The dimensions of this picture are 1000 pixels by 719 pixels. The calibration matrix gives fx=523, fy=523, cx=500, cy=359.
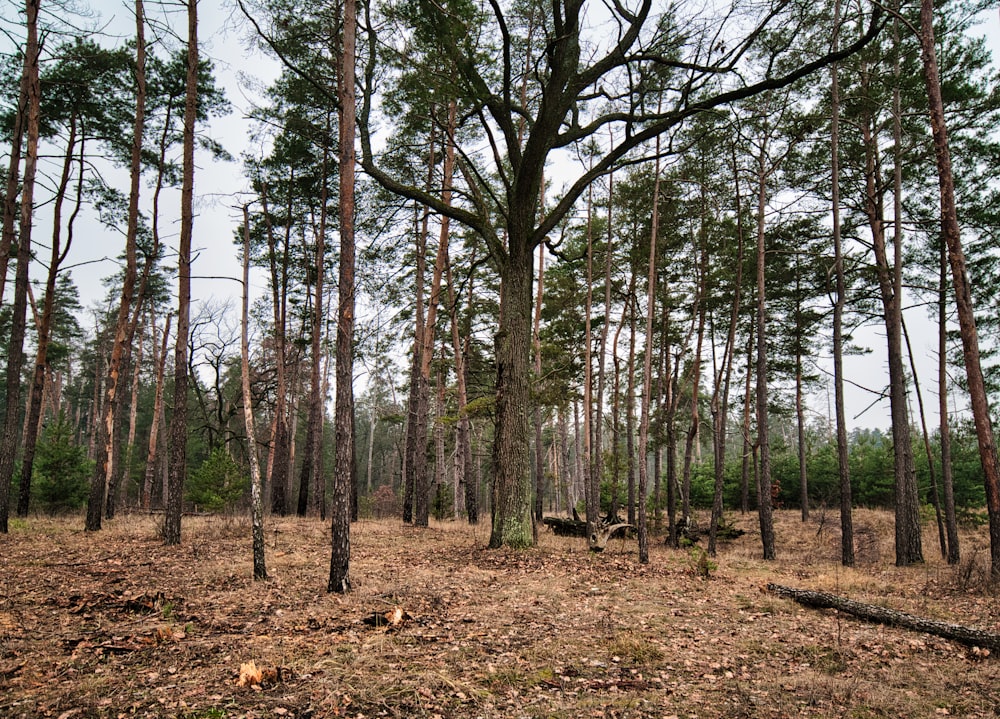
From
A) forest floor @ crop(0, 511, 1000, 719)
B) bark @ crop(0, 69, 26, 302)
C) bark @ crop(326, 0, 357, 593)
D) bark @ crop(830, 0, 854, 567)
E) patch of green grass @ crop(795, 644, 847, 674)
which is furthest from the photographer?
bark @ crop(830, 0, 854, 567)

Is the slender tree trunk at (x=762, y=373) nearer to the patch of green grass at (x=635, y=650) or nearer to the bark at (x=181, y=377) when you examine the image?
the patch of green grass at (x=635, y=650)

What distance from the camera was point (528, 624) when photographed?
19.7 ft

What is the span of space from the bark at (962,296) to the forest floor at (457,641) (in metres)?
1.88

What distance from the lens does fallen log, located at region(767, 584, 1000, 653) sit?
214 inches

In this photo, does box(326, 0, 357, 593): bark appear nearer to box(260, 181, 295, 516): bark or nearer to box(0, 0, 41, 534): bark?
box(0, 0, 41, 534): bark

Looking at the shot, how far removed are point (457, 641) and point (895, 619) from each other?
533cm

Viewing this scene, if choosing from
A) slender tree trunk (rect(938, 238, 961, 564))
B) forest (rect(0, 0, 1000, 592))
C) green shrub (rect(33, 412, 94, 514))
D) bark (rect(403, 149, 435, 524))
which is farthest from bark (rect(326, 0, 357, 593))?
green shrub (rect(33, 412, 94, 514))

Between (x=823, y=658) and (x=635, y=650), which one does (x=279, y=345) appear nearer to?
(x=635, y=650)

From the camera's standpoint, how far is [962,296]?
796 cm

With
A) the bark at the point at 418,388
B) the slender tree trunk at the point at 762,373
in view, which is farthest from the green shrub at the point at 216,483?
the slender tree trunk at the point at 762,373

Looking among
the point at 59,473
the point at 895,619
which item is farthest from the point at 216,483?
the point at 895,619

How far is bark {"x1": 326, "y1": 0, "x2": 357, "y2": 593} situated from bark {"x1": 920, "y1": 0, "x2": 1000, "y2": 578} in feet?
28.4

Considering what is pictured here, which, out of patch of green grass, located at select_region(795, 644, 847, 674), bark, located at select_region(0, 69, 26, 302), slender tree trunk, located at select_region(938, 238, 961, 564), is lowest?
patch of green grass, located at select_region(795, 644, 847, 674)

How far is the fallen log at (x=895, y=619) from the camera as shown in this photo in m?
5.43
